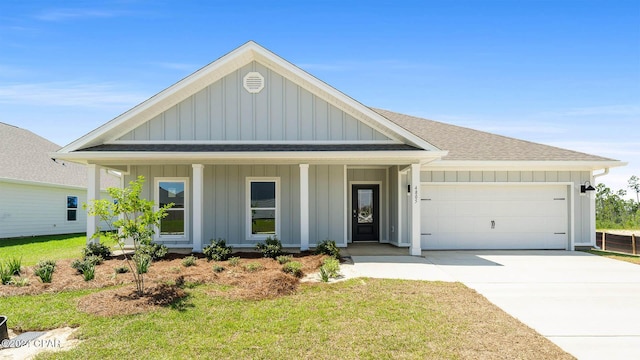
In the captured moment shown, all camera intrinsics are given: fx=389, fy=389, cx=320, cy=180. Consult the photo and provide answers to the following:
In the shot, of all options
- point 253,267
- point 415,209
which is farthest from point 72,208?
point 415,209

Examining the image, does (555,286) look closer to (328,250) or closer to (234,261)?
(328,250)

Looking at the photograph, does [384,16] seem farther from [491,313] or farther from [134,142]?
[491,313]

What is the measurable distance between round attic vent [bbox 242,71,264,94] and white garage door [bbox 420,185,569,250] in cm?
615

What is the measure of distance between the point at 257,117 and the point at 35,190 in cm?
1335

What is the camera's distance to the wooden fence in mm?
12839

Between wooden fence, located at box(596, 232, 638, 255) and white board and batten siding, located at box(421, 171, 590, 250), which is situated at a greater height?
white board and batten siding, located at box(421, 171, 590, 250)

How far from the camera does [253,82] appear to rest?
1176 centimetres

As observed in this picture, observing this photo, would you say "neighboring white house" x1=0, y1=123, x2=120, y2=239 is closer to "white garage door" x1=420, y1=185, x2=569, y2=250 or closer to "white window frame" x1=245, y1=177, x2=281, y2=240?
"white window frame" x1=245, y1=177, x2=281, y2=240

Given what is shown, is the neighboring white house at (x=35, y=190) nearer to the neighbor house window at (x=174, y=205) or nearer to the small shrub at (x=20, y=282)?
the neighbor house window at (x=174, y=205)

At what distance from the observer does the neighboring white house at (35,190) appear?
16.9 metres

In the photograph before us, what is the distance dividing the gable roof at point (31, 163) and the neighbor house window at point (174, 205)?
891 centimetres

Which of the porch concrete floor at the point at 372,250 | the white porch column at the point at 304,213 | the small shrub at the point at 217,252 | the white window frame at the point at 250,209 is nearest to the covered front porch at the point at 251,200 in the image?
the white window frame at the point at 250,209

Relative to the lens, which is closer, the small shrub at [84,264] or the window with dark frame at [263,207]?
the small shrub at [84,264]

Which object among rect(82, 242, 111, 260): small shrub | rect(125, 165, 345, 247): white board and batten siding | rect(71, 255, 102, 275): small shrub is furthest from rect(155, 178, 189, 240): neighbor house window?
rect(71, 255, 102, 275): small shrub
